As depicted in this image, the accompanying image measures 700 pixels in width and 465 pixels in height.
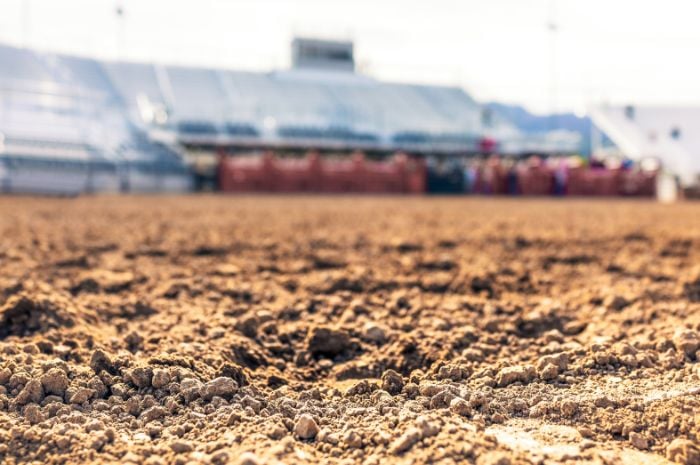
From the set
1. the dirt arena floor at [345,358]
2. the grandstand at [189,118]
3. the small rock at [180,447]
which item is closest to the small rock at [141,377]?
the dirt arena floor at [345,358]

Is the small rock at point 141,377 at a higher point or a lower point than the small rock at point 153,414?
higher

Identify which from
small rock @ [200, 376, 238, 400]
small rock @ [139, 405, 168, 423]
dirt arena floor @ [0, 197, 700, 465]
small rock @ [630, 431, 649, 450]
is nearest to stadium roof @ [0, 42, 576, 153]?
dirt arena floor @ [0, 197, 700, 465]

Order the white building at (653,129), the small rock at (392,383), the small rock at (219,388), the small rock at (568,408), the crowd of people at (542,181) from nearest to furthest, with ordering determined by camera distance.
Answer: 1. the small rock at (568,408)
2. the small rock at (219,388)
3. the small rock at (392,383)
4. the crowd of people at (542,181)
5. the white building at (653,129)

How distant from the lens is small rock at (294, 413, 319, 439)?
1.79 meters

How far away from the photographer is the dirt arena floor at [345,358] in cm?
172

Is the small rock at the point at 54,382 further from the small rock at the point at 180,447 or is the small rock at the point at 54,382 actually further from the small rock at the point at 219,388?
the small rock at the point at 180,447

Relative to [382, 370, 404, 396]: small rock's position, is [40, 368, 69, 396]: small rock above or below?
above

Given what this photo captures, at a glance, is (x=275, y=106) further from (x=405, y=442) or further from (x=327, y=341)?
(x=405, y=442)

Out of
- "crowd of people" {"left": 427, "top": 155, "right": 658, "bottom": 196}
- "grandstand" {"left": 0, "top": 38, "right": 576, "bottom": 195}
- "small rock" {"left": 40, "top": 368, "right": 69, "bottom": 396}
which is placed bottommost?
"small rock" {"left": 40, "top": 368, "right": 69, "bottom": 396}

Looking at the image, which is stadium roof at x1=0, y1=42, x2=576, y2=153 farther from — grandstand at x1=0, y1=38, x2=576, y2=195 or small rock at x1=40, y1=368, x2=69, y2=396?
small rock at x1=40, y1=368, x2=69, y2=396

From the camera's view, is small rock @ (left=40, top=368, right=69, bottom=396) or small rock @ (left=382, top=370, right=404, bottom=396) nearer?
small rock @ (left=40, top=368, right=69, bottom=396)

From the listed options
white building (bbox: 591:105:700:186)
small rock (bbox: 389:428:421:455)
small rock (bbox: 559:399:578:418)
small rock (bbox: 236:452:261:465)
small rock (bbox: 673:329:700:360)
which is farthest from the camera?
white building (bbox: 591:105:700:186)

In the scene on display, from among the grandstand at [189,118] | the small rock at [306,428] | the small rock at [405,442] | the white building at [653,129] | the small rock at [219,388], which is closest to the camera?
the small rock at [405,442]

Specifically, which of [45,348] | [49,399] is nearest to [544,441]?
[49,399]
